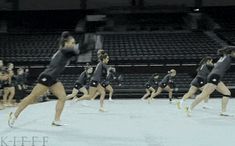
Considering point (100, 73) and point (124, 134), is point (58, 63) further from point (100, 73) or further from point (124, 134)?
point (100, 73)

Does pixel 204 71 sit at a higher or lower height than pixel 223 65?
lower

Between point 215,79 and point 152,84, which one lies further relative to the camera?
point 152,84

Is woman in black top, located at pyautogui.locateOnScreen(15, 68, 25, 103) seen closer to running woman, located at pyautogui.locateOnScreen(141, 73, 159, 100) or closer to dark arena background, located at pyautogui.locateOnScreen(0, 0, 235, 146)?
dark arena background, located at pyautogui.locateOnScreen(0, 0, 235, 146)

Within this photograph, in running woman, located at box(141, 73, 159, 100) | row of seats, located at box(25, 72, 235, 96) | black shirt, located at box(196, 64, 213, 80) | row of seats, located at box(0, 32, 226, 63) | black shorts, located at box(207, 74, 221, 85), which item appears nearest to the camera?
black shorts, located at box(207, 74, 221, 85)

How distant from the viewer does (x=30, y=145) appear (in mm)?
4805

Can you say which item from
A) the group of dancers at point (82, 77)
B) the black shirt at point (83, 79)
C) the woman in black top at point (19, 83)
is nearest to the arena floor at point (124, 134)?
the group of dancers at point (82, 77)

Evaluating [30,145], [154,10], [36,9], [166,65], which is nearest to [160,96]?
[166,65]

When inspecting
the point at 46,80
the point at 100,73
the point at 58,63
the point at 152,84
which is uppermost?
the point at 58,63

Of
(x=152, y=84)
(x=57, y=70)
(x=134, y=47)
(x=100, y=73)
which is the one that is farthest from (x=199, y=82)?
(x=134, y=47)

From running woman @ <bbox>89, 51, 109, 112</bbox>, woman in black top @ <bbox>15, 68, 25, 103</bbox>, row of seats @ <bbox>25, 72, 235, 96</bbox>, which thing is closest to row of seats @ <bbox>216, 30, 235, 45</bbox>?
row of seats @ <bbox>25, 72, 235, 96</bbox>

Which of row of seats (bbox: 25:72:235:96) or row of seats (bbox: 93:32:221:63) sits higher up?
row of seats (bbox: 93:32:221:63)

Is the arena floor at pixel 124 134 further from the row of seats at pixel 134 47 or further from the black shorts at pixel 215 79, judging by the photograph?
the row of seats at pixel 134 47

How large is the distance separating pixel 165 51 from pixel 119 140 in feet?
64.4

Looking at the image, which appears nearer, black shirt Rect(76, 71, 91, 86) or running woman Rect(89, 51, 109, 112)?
running woman Rect(89, 51, 109, 112)
